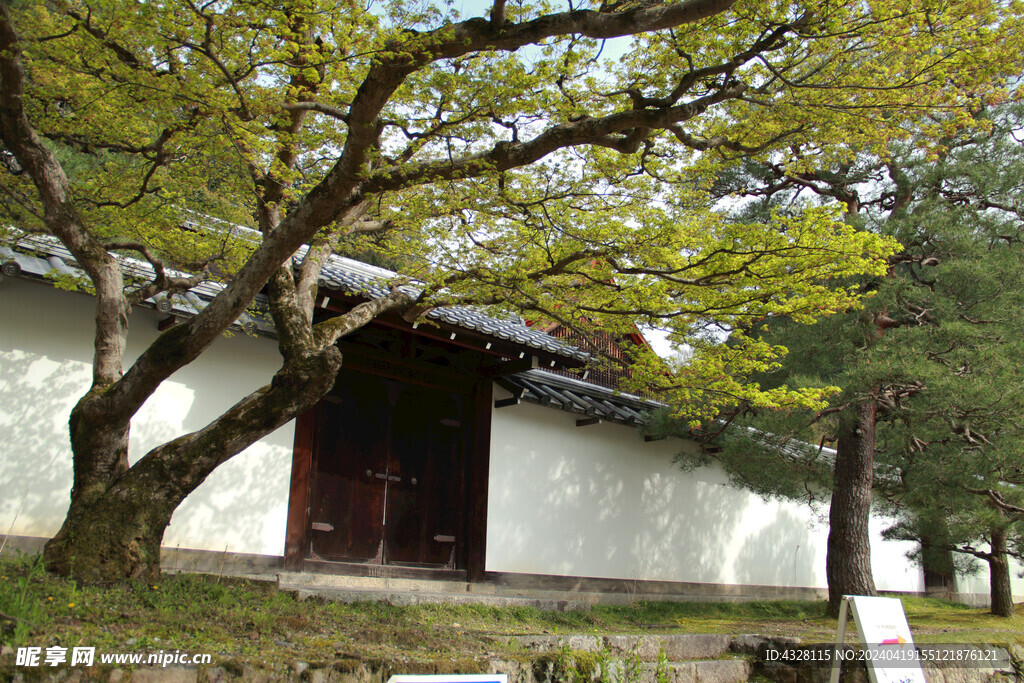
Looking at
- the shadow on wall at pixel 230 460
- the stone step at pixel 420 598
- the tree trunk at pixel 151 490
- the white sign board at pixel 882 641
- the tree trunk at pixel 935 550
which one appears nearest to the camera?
the tree trunk at pixel 151 490

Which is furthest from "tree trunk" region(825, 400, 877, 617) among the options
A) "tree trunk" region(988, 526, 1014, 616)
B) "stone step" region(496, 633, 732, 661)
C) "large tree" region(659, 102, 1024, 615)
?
"stone step" region(496, 633, 732, 661)

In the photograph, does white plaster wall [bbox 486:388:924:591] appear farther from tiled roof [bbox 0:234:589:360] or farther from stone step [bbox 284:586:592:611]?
stone step [bbox 284:586:592:611]

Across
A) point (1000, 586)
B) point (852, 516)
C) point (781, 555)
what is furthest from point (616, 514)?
point (1000, 586)

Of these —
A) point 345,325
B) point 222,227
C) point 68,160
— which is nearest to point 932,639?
point 345,325

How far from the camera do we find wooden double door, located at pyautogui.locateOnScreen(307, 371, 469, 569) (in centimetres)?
826

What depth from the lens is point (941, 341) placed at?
8.61 metres

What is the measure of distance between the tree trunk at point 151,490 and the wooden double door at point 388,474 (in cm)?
267

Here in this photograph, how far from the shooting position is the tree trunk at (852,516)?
962 cm

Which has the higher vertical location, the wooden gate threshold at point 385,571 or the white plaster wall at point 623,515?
the white plaster wall at point 623,515

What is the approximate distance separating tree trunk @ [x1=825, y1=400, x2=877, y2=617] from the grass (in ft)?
6.78

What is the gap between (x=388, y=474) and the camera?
8.80 metres

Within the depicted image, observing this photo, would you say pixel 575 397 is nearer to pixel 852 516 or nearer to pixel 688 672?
pixel 852 516

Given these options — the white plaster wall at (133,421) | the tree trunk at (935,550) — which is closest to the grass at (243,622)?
the white plaster wall at (133,421)

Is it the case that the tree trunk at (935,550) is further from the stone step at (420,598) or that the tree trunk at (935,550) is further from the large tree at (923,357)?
the stone step at (420,598)
